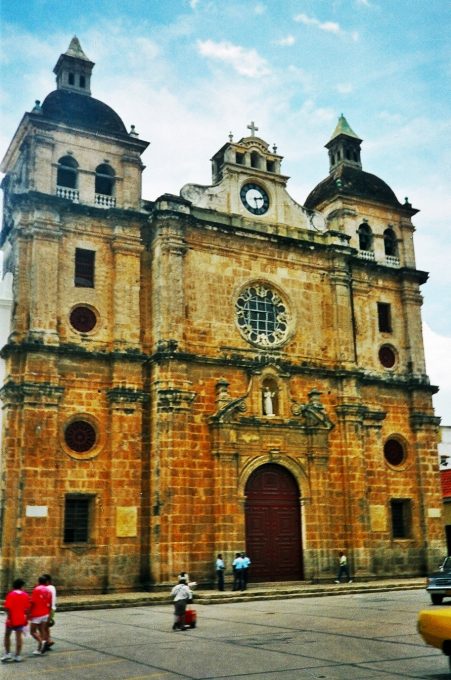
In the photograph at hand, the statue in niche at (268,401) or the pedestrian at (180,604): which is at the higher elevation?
the statue in niche at (268,401)

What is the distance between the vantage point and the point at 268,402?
29031mm

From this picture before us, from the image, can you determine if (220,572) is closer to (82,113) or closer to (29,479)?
(29,479)

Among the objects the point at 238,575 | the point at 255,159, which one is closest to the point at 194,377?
the point at 238,575

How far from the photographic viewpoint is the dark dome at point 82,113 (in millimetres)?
28625

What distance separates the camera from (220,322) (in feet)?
95.3

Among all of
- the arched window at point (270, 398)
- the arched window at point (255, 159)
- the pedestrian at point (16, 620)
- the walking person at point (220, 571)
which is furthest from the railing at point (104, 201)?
the pedestrian at point (16, 620)

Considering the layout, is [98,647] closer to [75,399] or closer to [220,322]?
[75,399]

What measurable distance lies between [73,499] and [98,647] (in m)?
11.3

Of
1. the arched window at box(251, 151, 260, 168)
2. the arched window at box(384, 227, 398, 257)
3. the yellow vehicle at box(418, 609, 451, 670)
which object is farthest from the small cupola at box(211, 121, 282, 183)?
the yellow vehicle at box(418, 609, 451, 670)

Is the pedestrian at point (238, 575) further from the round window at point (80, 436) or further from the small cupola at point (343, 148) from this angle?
the small cupola at point (343, 148)

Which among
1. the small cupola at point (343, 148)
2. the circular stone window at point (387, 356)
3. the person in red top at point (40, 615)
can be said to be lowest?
the person in red top at point (40, 615)

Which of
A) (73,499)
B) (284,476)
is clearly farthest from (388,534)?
(73,499)

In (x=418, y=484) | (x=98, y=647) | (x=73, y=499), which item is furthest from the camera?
(x=418, y=484)

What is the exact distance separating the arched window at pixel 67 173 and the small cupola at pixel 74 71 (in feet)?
13.1
